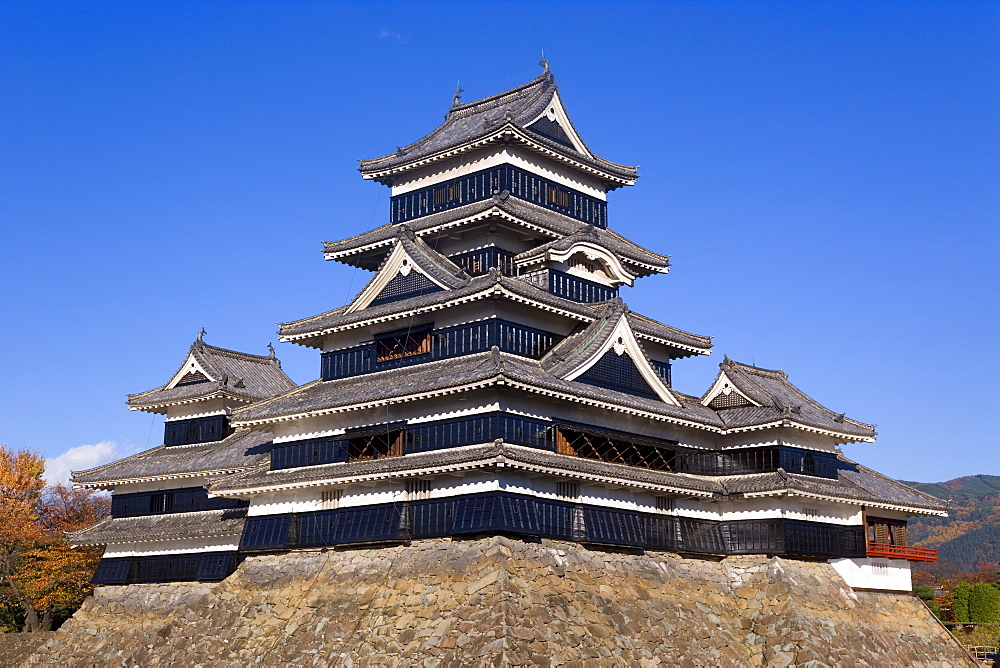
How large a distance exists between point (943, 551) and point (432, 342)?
141439 millimetres

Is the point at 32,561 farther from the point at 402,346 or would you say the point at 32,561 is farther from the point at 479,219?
the point at 479,219

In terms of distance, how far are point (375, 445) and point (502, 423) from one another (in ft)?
22.0

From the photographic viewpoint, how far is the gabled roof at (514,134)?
49469 mm

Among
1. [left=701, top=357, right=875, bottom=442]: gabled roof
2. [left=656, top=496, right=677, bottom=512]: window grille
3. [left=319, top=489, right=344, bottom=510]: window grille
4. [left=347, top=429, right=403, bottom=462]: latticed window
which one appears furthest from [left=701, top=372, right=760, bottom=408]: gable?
[left=319, top=489, right=344, bottom=510]: window grille

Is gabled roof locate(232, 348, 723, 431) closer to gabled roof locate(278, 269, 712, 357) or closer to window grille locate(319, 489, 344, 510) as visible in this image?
gabled roof locate(278, 269, 712, 357)

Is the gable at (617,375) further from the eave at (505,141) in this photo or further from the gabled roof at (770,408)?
the eave at (505,141)

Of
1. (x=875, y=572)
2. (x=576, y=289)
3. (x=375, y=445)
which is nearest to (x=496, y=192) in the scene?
(x=576, y=289)

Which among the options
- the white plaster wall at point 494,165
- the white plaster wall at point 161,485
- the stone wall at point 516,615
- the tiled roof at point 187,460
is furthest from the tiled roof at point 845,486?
the white plaster wall at point 161,485

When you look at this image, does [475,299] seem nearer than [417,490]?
No

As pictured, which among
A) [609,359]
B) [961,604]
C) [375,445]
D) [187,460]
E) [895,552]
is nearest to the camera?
[375,445]

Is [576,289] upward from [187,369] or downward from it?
upward

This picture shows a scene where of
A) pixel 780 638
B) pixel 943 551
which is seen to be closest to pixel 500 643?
pixel 780 638

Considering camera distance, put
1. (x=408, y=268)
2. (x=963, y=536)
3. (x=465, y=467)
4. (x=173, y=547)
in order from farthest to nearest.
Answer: (x=963, y=536)
(x=173, y=547)
(x=408, y=268)
(x=465, y=467)

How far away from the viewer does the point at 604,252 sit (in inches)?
1901
